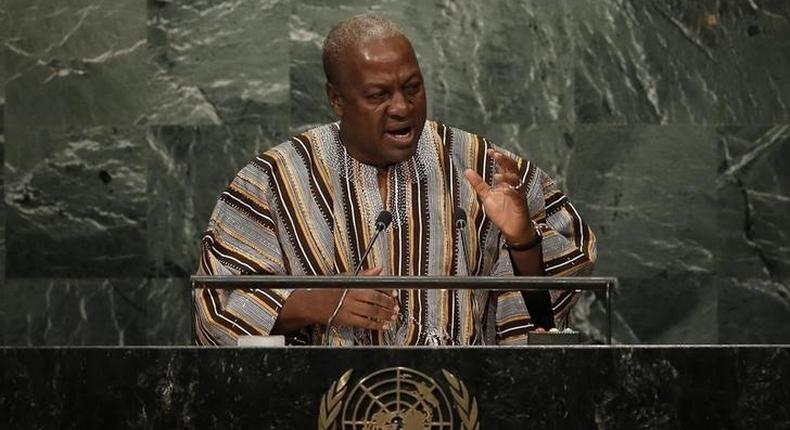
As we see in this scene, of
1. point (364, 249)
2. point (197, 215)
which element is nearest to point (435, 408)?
point (364, 249)

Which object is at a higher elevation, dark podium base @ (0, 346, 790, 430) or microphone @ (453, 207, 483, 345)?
microphone @ (453, 207, 483, 345)

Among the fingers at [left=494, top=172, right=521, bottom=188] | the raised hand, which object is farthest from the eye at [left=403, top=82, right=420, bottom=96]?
the fingers at [left=494, top=172, right=521, bottom=188]

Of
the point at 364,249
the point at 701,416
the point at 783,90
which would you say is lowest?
the point at 701,416

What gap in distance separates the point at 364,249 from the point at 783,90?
281 centimetres

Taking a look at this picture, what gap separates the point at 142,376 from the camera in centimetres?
419

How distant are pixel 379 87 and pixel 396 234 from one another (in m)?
0.46

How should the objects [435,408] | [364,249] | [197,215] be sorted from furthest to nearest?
[197,215] → [364,249] → [435,408]

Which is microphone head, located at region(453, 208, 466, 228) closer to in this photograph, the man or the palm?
the man

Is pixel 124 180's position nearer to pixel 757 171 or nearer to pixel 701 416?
pixel 757 171

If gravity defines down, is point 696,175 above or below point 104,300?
above

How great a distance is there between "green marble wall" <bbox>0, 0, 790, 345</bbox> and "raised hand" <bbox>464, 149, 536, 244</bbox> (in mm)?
2407

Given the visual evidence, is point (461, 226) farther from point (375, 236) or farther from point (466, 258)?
point (375, 236)

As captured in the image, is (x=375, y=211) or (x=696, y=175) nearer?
(x=375, y=211)

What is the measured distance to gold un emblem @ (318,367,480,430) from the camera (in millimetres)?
4148
